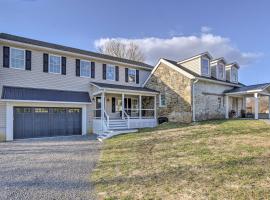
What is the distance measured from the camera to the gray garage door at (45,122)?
13672 millimetres

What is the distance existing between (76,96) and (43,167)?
933 centimetres

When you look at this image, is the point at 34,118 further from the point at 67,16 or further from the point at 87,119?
the point at 67,16

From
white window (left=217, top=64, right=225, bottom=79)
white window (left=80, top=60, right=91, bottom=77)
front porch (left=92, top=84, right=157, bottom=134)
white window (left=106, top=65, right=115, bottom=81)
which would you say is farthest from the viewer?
white window (left=217, top=64, right=225, bottom=79)

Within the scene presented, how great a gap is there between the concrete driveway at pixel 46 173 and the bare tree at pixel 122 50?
1121 inches

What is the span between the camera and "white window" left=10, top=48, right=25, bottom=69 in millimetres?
13672

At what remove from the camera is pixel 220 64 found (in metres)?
20.2

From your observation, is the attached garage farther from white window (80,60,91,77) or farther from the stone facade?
the stone facade

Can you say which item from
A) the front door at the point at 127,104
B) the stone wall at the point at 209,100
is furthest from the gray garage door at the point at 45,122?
the stone wall at the point at 209,100

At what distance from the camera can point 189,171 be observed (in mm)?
5848

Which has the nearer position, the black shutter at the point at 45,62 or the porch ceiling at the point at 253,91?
the black shutter at the point at 45,62

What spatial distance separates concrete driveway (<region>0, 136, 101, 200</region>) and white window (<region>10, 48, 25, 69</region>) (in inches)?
245

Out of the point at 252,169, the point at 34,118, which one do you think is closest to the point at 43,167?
the point at 252,169

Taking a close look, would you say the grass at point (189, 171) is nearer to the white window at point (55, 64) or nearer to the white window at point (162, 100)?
the white window at point (55, 64)

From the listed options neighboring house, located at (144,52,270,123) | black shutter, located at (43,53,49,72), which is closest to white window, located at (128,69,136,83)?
neighboring house, located at (144,52,270,123)
